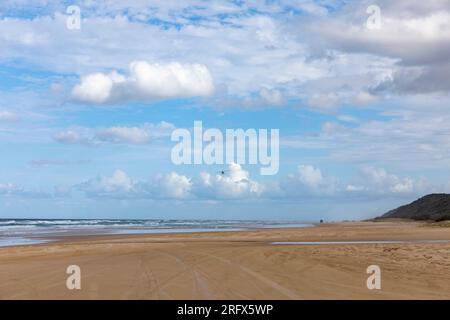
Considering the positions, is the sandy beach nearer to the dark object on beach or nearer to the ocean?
the ocean

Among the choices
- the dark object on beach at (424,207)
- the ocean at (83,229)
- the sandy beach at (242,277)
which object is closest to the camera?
the sandy beach at (242,277)

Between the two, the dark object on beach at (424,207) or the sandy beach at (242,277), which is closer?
the sandy beach at (242,277)

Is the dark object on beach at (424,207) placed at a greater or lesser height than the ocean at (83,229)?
greater

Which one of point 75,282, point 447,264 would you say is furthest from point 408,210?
point 75,282

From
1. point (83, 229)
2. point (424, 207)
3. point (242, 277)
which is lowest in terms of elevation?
point (83, 229)

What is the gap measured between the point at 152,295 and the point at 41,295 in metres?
3.08

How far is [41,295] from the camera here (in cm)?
1394

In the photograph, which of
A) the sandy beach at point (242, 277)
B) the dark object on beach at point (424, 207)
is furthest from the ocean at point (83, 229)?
the dark object on beach at point (424, 207)

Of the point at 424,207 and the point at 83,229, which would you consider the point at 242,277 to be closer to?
the point at 83,229

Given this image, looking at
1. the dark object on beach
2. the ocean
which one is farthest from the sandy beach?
the dark object on beach

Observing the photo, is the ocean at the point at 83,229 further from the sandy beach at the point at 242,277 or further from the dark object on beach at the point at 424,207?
the dark object on beach at the point at 424,207

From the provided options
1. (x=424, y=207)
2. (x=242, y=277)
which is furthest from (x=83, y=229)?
(x=424, y=207)

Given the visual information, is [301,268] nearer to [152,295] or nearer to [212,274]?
[212,274]
